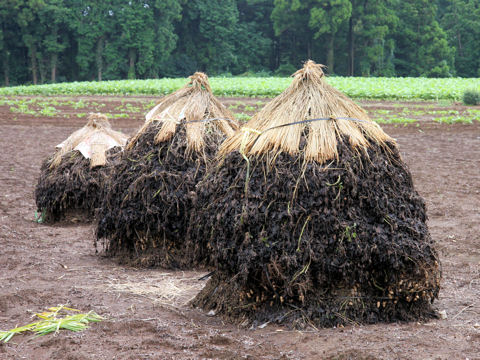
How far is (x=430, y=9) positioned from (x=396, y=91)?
45598mm

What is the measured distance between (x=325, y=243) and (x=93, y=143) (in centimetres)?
613

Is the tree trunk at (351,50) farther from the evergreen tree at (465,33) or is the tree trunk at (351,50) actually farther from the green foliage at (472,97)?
the green foliage at (472,97)

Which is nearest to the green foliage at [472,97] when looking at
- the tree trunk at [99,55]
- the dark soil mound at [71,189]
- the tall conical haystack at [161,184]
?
the dark soil mound at [71,189]

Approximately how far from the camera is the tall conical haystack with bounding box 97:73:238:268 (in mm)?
6949

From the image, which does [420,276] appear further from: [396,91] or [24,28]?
[24,28]

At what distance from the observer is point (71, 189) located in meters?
9.42

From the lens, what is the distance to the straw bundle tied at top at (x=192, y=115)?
7180 mm

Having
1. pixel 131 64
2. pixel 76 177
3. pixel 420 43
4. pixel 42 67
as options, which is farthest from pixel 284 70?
pixel 76 177

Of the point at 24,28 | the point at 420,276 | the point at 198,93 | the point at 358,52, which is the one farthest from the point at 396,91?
the point at 24,28

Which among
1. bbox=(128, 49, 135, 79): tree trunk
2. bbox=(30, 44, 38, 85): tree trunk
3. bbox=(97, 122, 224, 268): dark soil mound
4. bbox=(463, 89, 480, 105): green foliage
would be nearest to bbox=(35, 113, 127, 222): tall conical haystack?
bbox=(97, 122, 224, 268): dark soil mound

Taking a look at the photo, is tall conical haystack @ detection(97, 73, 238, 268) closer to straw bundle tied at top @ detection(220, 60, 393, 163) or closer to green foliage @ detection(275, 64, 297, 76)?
straw bundle tied at top @ detection(220, 60, 393, 163)

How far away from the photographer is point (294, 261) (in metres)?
4.58

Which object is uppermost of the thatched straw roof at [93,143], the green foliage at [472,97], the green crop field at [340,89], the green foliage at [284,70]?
the green foliage at [284,70]

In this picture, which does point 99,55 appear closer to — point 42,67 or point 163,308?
point 42,67
